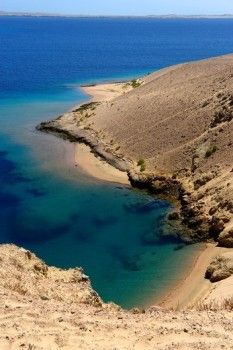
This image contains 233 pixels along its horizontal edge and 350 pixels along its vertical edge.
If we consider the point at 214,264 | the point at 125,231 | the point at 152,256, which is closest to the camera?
the point at 214,264

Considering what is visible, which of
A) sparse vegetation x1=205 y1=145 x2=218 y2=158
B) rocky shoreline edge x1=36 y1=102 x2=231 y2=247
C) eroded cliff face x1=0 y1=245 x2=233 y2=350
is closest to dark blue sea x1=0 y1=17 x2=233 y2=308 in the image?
rocky shoreline edge x1=36 y1=102 x2=231 y2=247

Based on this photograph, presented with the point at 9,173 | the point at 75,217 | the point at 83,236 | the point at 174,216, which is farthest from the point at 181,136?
the point at 83,236

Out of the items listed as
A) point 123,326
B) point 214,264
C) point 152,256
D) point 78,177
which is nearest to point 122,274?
point 152,256

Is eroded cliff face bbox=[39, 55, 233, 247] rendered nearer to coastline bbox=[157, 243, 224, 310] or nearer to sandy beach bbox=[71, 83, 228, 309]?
sandy beach bbox=[71, 83, 228, 309]

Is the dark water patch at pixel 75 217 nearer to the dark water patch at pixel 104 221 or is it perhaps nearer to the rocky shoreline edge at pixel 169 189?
the dark water patch at pixel 104 221

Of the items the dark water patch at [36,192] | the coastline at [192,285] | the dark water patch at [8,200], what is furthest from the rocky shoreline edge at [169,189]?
the dark water patch at [8,200]

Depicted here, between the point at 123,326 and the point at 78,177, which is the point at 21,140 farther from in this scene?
the point at 123,326
